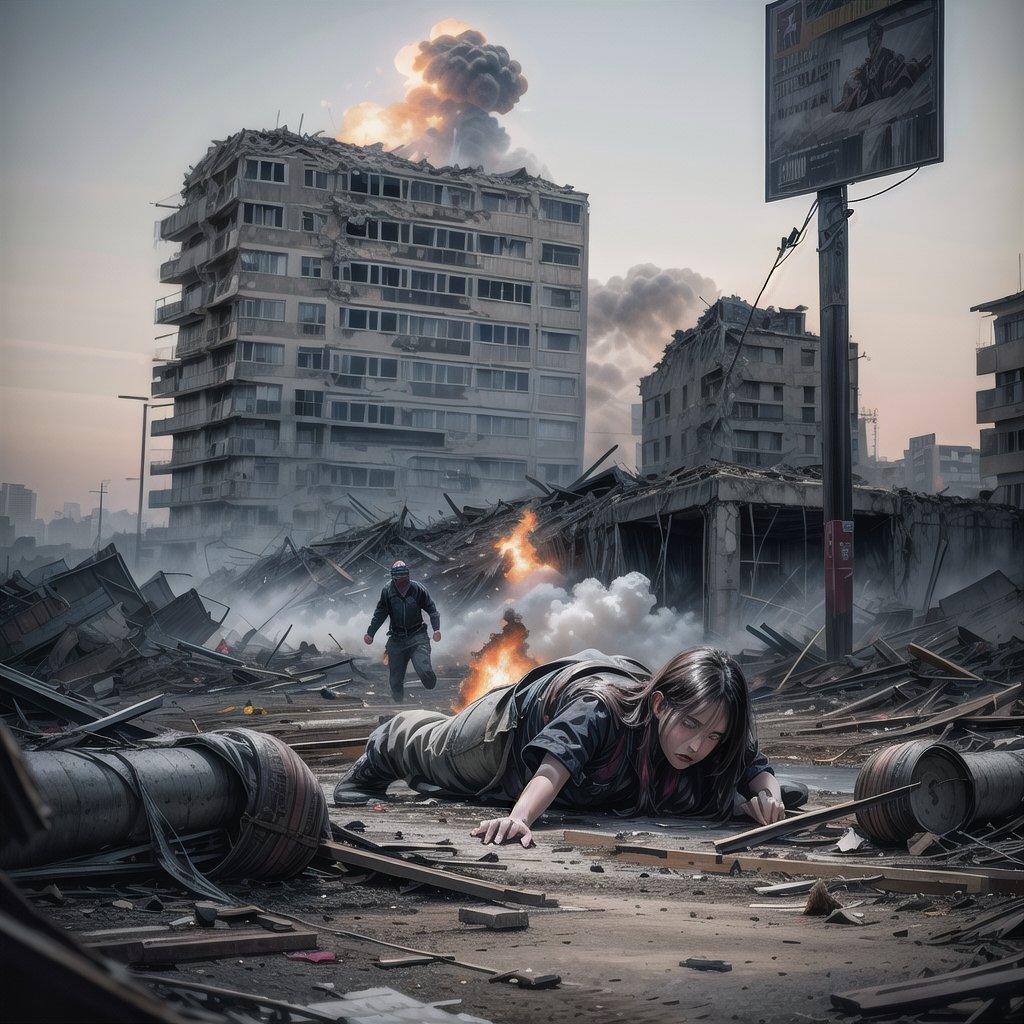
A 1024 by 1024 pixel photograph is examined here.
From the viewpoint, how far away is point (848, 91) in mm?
21250

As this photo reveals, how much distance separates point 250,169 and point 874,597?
160 ft

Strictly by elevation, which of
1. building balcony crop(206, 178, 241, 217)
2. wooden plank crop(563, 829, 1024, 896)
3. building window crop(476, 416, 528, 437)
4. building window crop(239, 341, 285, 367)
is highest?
building balcony crop(206, 178, 241, 217)

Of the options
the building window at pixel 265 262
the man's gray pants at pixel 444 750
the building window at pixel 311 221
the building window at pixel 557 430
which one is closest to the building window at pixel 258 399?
the building window at pixel 265 262

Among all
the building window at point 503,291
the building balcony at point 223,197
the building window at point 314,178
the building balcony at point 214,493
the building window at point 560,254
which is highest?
the building window at point 314,178

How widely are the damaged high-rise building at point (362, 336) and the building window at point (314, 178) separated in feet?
0.37

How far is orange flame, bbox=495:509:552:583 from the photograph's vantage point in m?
28.8

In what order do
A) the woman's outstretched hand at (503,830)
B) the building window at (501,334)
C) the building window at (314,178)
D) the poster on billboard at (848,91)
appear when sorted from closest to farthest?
the woman's outstretched hand at (503,830) < the poster on billboard at (848,91) < the building window at (314,178) < the building window at (501,334)

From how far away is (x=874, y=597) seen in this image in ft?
84.8

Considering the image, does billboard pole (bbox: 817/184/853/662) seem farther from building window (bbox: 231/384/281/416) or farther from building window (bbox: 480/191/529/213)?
building window (bbox: 480/191/529/213)

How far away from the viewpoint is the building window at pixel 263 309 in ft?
212

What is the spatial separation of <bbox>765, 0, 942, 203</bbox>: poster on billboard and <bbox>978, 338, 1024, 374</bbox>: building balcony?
146 feet

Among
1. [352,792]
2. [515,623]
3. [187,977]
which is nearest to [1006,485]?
[515,623]

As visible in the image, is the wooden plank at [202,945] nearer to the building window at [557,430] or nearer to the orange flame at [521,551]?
the orange flame at [521,551]

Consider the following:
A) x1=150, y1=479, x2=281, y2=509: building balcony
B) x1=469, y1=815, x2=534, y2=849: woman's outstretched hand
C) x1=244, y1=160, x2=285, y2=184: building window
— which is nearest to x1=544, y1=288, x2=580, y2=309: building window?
x1=244, y1=160, x2=285, y2=184: building window
